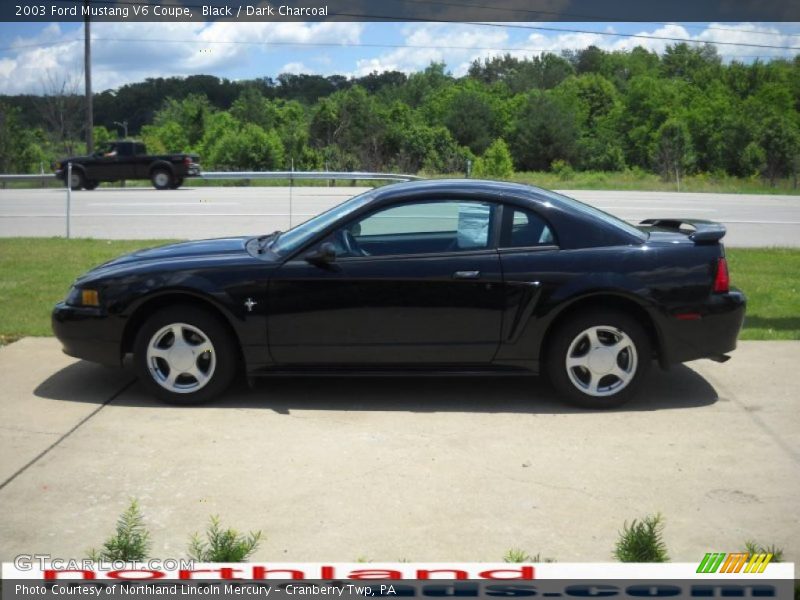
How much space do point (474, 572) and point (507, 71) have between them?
113091mm

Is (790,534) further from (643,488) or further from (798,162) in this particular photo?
(798,162)

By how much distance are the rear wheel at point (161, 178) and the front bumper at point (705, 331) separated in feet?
83.9

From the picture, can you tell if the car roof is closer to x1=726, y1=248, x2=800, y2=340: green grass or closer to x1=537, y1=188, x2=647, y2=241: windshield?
x1=537, y1=188, x2=647, y2=241: windshield

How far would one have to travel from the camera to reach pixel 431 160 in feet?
164

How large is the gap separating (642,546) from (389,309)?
101 inches

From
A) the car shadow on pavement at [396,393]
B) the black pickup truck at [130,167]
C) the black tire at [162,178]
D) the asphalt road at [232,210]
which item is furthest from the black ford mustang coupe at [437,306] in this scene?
the black tire at [162,178]

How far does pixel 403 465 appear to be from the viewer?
521 cm

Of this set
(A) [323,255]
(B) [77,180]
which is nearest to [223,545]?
(A) [323,255]

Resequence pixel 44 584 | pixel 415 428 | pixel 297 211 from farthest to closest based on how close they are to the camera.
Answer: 1. pixel 297 211
2. pixel 415 428
3. pixel 44 584

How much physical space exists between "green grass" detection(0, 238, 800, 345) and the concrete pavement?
1.58m

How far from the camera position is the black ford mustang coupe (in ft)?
20.2

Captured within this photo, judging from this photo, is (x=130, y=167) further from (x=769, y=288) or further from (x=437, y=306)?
(x=437, y=306)

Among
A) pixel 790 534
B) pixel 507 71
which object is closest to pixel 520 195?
pixel 790 534

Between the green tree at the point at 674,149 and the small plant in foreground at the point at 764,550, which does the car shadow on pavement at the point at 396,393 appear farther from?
the green tree at the point at 674,149
